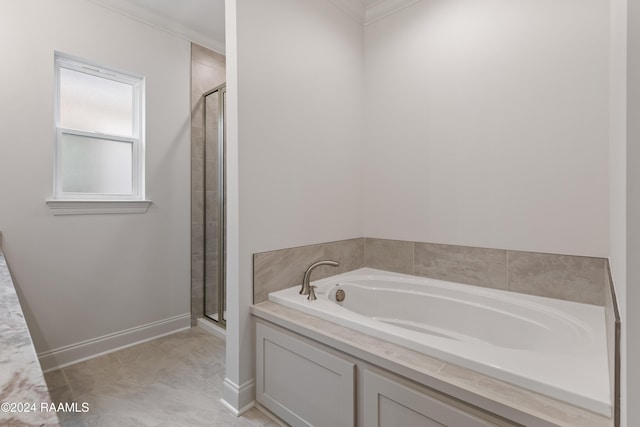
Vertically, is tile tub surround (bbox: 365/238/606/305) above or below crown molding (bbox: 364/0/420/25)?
below

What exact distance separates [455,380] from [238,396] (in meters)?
1.21

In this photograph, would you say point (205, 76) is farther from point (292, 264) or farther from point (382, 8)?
point (292, 264)

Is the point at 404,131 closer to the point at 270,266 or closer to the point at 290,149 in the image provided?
the point at 290,149

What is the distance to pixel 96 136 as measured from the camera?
2355 mm

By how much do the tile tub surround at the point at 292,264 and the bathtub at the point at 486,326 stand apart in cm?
6

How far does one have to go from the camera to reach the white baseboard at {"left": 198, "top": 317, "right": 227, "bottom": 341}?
2.59m

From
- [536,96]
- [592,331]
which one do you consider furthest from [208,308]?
[536,96]

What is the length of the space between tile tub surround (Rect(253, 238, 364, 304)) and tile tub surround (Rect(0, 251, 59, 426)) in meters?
1.06

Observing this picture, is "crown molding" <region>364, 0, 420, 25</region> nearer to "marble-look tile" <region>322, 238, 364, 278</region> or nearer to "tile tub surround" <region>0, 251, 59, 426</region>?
"marble-look tile" <region>322, 238, 364, 278</region>

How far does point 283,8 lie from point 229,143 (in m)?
0.94

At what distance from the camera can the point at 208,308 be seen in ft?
9.37

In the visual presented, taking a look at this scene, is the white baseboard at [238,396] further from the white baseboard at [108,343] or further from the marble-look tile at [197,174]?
the marble-look tile at [197,174]

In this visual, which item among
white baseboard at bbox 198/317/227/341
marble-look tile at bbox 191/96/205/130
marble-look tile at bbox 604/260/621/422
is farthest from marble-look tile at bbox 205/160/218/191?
marble-look tile at bbox 604/260/621/422

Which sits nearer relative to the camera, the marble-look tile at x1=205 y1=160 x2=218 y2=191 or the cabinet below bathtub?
the cabinet below bathtub
